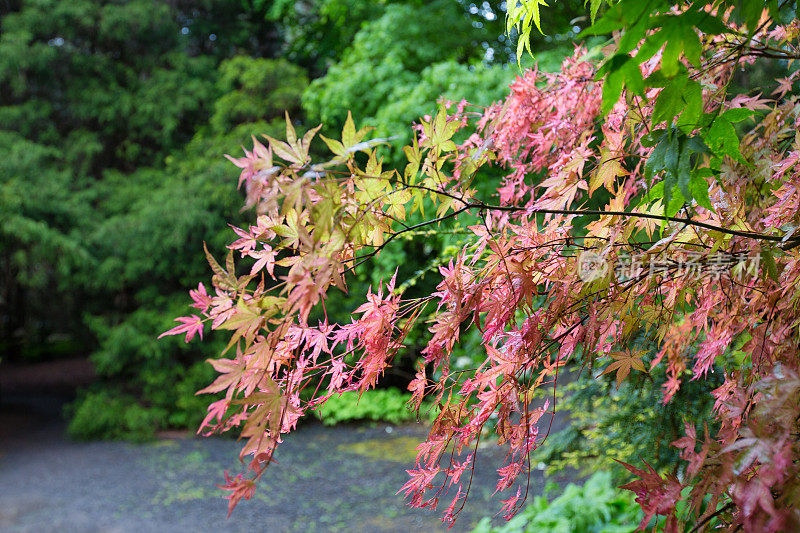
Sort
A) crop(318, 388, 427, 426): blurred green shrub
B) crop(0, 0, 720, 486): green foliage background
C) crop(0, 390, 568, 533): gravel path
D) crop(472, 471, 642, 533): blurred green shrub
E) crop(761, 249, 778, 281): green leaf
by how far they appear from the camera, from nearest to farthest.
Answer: crop(761, 249, 778, 281): green leaf < crop(472, 471, 642, 533): blurred green shrub < crop(0, 390, 568, 533): gravel path < crop(0, 0, 720, 486): green foliage background < crop(318, 388, 427, 426): blurred green shrub

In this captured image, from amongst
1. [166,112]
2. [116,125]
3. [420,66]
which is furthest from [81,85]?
[420,66]

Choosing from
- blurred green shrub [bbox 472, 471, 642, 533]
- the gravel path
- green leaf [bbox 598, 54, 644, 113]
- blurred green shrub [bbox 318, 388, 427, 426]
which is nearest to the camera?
green leaf [bbox 598, 54, 644, 113]

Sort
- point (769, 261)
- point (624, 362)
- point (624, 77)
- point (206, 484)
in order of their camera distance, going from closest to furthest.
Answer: point (624, 77) → point (769, 261) → point (624, 362) → point (206, 484)

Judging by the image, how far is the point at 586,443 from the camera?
2.93 metres

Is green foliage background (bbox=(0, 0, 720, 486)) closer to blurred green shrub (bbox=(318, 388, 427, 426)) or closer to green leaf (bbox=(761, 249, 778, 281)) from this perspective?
blurred green shrub (bbox=(318, 388, 427, 426))

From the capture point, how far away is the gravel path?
4164mm

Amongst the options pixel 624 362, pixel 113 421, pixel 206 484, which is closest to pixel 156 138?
pixel 113 421

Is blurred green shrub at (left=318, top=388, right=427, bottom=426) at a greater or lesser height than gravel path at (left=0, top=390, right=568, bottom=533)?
lesser

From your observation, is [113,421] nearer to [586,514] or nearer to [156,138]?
[156,138]

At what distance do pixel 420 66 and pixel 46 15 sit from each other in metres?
4.40

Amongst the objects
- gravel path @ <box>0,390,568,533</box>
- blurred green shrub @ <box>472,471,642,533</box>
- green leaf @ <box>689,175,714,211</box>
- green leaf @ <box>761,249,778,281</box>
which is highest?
green leaf @ <box>689,175,714,211</box>

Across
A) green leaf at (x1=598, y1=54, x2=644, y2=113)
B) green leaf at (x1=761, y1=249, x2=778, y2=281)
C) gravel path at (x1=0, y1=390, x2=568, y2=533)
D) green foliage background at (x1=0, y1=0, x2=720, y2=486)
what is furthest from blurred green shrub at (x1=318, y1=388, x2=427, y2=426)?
green leaf at (x1=598, y1=54, x2=644, y2=113)

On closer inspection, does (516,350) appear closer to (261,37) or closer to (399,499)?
(399,499)

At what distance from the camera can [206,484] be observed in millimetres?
A: 4977
